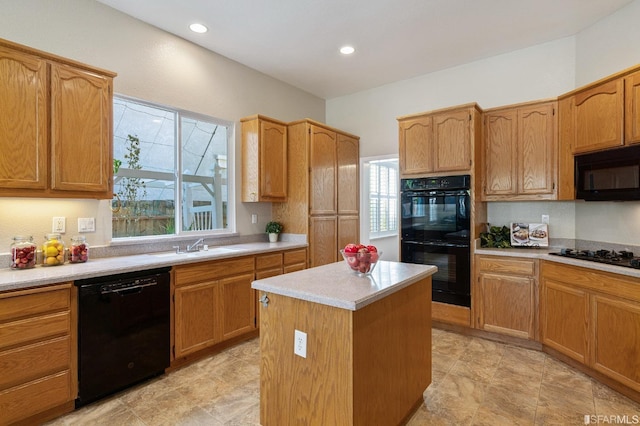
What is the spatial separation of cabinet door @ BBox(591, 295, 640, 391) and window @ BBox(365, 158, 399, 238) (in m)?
3.43

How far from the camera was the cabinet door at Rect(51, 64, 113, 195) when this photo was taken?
233 centimetres

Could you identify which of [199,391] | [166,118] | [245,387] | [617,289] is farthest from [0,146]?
[617,289]

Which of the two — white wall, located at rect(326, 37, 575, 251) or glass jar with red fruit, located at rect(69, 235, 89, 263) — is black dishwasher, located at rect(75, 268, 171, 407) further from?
white wall, located at rect(326, 37, 575, 251)

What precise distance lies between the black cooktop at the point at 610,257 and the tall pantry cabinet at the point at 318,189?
251 centimetres

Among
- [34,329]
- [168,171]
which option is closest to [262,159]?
[168,171]

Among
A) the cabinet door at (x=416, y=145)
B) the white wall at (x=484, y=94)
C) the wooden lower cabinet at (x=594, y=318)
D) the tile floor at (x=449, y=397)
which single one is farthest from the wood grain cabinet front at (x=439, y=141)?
the tile floor at (x=449, y=397)

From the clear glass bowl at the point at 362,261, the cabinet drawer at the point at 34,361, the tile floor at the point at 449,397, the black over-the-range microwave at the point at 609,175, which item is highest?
the black over-the-range microwave at the point at 609,175

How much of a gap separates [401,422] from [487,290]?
1.91 m

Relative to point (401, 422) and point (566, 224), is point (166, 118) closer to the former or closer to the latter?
point (401, 422)

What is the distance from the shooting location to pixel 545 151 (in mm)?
3318

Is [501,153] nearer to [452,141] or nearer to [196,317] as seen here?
[452,141]

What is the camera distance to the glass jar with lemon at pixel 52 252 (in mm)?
2408

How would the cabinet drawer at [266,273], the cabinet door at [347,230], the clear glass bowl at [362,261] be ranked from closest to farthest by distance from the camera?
the clear glass bowl at [362,261] → the cabinet drawer at [266,273] → the cabinet door at [347,230]

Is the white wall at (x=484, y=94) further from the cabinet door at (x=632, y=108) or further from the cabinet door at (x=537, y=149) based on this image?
the cabinet door at (x=632, y=108)
